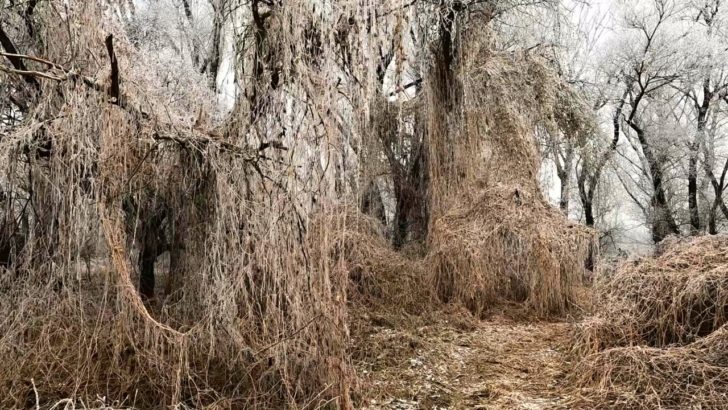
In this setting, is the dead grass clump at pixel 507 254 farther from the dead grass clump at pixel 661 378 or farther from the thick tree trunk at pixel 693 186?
the thick tree trunk at pixel 693 186

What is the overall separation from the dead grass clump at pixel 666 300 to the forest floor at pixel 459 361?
50cm

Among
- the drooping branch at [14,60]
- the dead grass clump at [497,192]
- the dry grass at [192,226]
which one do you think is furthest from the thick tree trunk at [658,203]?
the drooping branch at [14,60]

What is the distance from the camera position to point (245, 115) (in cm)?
323

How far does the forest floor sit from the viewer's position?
3652 mm

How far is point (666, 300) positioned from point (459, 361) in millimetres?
1661

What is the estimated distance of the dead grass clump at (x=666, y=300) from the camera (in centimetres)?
374

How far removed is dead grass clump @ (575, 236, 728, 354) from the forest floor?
499 millimetres

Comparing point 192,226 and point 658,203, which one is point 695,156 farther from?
point 192,226

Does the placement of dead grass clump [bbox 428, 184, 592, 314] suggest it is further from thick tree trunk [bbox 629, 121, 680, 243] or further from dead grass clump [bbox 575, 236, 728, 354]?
thick tree trunk [bbox 629, 121, 680, 243]

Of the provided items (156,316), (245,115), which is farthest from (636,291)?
(156,316)

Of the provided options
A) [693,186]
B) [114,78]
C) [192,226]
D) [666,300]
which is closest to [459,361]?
[666,300]

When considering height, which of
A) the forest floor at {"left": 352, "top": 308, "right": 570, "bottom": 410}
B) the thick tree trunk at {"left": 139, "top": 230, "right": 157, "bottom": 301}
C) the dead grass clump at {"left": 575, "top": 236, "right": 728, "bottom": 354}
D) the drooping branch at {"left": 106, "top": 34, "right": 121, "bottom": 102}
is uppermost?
the drooping branch at {"left": 106, "top": 34, "right": 121, "bottom": 102}

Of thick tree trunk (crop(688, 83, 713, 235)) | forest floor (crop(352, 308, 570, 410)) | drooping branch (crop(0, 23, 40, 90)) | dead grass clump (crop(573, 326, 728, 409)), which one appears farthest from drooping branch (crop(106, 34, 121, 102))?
thick tree trunk (crop(688, 83, 713, 235))

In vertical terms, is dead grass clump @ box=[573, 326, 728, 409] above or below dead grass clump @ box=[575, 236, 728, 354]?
below
